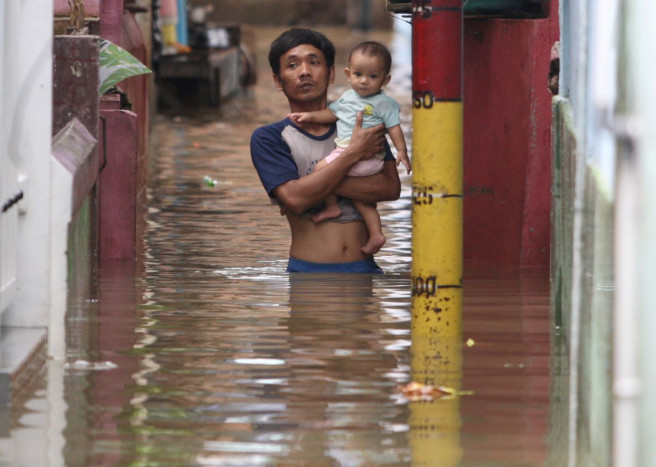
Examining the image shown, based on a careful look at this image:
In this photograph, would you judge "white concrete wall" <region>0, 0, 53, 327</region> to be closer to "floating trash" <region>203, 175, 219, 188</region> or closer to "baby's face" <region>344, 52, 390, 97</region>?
"baby's face" <region>344, 52, 390, 97</region>

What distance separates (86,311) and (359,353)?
1259mm

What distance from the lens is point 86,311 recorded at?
241 inches

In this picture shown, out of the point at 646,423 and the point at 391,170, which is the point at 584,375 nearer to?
the point at 646,423

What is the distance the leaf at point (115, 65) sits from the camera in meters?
7.62

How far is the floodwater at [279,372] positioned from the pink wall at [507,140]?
25 centimetres

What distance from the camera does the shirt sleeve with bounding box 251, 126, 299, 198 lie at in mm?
7012

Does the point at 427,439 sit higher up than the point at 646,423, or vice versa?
the point at 646,423

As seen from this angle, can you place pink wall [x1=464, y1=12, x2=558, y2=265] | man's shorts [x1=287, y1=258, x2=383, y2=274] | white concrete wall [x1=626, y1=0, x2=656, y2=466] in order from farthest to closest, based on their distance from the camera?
pink wall [x1=464, y1=12, x2=558, y2=265]
man's shorts [x1=287, y1=258, x2=383, y2=274]
white concrete wall [x1=626, y1=0, x2=656, y2=466]

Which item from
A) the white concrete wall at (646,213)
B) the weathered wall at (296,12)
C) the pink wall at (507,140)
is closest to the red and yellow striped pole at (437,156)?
the white concrete wall at (646,213)

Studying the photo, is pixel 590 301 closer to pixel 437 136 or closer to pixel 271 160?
pixel 437 136

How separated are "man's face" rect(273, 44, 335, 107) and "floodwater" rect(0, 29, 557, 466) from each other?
88 centimetres

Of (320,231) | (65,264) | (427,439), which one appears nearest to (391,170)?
(320,231)

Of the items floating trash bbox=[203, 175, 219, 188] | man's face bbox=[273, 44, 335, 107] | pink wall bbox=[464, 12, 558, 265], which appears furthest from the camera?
floating trash bbox=[203, 175, 219, 188]

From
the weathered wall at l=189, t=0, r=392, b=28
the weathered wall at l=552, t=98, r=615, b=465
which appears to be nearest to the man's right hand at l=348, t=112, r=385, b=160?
the weathered wall at l=552, t=98, r=615, b=465
